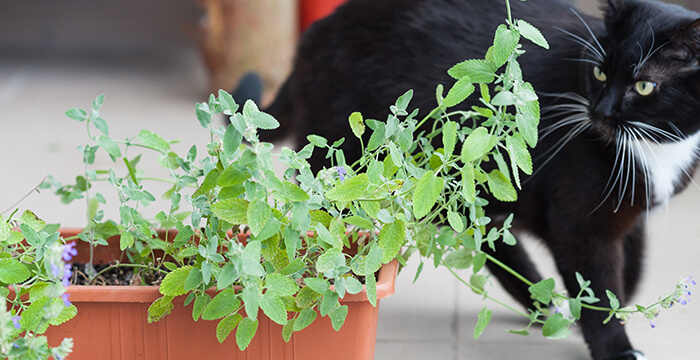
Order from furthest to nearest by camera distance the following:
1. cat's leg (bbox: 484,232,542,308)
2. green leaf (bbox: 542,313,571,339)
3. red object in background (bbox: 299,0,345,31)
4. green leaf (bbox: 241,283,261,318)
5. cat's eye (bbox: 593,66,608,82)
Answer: red object in background (bbox: 299,0,345,31) → cat's leg (bbox: 484,232,542,308) → cat's eye (bbox: 593,66,608,82) → green leaf (bbox: 542,313,571,339) → green leaf (bbox: 241,283,261,318)

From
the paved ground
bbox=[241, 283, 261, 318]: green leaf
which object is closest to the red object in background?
the paved ground

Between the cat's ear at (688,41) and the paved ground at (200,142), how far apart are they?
354 millimetres

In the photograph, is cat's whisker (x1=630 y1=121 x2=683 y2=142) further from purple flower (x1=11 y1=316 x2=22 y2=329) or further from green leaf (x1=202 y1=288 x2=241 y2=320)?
purple flower (x1=11 y1=316 x2=22 y2=329)

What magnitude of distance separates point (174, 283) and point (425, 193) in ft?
1.09

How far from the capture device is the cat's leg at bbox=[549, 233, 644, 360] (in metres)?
1.39

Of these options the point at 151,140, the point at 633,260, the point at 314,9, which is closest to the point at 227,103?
the point at 151,140

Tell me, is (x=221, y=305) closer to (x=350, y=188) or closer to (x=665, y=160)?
(x=350, y=188)

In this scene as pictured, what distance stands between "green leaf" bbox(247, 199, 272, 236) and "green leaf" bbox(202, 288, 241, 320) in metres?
0.09

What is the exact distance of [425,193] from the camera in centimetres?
92

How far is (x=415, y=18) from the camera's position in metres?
1.55

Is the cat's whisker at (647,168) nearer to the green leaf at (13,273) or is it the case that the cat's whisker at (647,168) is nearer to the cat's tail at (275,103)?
the cat's tail at (275,103)

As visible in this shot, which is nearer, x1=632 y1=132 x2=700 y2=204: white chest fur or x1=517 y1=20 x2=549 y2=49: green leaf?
x1=517 y1=20 x2=549 y2=49: green leaf

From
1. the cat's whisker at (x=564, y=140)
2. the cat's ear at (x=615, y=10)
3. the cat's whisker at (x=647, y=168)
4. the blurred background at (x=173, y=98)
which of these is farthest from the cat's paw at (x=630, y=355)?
the cat's ear at (x=615, y=10)

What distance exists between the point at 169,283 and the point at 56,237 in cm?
16
